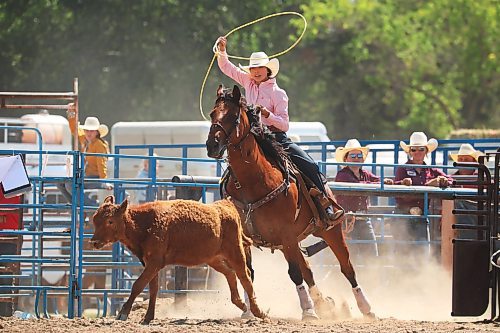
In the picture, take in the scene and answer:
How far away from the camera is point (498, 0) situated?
3462 centimetres

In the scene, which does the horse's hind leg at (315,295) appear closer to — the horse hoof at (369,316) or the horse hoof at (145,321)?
the horse hoof at (369,316)

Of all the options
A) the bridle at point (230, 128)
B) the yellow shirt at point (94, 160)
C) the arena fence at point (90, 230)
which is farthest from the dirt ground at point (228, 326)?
Answer: the yellow shirt at point (94, 160)

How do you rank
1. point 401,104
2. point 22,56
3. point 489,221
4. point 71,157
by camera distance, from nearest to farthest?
1. point 489,221
2. point 71,157
3. point 22,56
4. point 401,104

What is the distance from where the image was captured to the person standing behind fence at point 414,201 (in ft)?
43.1

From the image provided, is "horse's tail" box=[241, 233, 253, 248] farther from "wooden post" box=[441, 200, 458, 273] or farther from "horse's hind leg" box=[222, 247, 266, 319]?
"wooden post" box=[441, 200, 458, 273]

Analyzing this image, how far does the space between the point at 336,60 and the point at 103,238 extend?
30163mm

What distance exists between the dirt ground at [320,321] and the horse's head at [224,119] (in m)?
1.44

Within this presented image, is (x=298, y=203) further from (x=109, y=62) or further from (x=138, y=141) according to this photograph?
(x=109, y=62)

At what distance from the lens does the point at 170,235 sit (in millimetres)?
9164

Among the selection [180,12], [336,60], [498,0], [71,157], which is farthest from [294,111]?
[71,157]

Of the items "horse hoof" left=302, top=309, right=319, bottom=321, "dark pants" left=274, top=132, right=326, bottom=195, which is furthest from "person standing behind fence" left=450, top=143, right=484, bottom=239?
"horse hoof" left=302, top=309, right=319, bottom=321

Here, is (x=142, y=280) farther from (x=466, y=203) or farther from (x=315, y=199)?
(x=466, y=203)

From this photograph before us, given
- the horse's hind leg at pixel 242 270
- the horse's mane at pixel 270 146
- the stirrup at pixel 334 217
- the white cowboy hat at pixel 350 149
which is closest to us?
the horse's hind leg at pixel 242 270

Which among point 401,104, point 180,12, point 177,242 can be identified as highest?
point 180,12
